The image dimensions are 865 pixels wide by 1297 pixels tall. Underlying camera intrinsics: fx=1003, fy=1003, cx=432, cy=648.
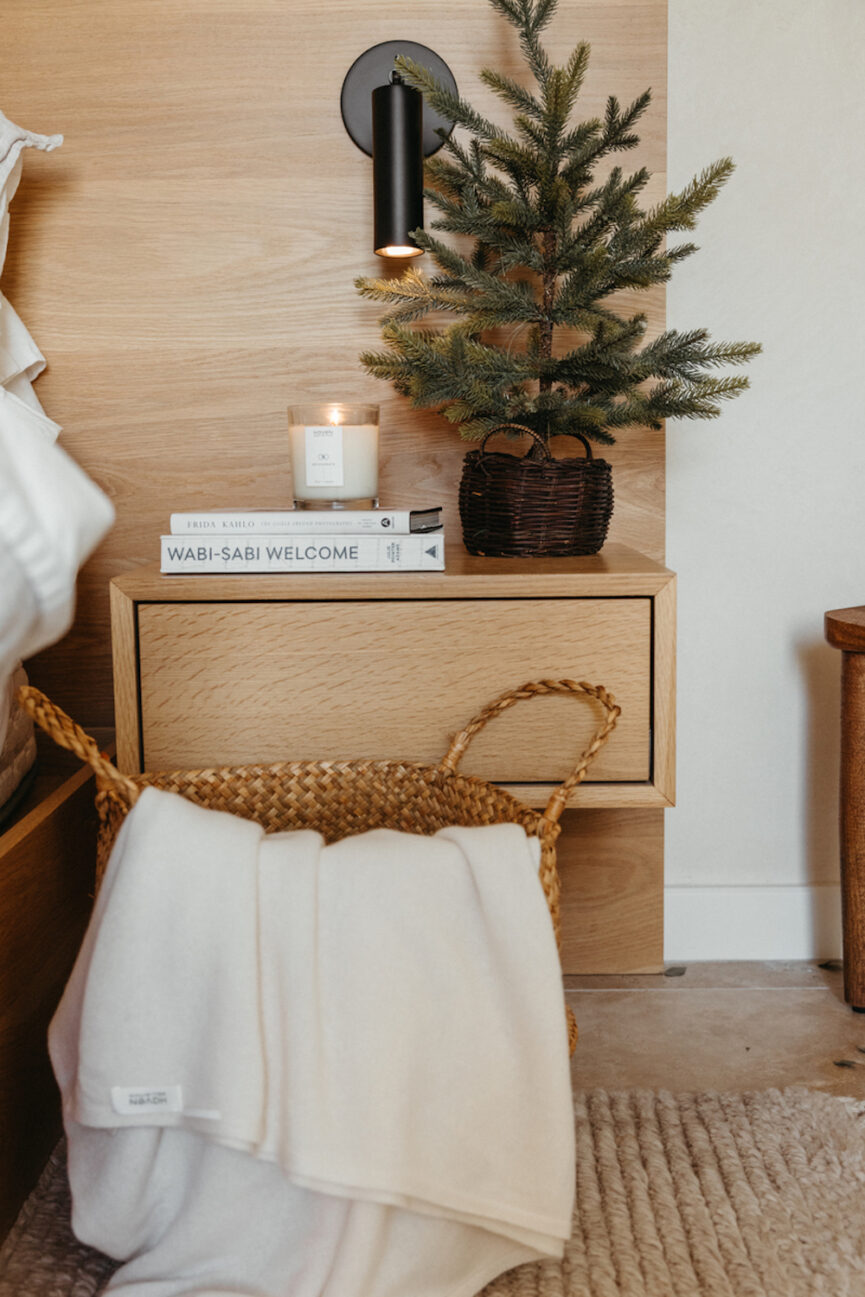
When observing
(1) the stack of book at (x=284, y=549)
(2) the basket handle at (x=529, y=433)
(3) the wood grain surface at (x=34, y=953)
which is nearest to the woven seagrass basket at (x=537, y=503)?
(2) the basket handle at (x=529, y=433)

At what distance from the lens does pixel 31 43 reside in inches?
48.8

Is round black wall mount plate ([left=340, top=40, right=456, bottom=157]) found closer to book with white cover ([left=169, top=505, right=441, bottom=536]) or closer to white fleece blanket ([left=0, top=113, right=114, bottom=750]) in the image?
book with white cover ([left=169, top=505, right=441, bottom=536])

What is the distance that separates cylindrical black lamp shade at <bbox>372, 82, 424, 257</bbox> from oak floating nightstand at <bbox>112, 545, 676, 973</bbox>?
0.43 meters

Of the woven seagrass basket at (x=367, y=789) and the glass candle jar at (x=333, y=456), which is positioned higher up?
the glass candle jar at (x=333, y=456)

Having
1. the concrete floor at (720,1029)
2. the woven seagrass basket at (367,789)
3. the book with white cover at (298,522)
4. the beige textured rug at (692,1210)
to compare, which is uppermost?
the book with white cover at (298,522)

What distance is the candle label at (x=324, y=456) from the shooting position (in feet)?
3.46

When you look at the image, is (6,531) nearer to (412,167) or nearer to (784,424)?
(412,167)

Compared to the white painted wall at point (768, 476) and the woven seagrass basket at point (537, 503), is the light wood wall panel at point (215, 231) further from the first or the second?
the woven seagrass basket at point (537, 503)

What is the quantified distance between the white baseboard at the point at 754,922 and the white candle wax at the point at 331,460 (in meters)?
0.71

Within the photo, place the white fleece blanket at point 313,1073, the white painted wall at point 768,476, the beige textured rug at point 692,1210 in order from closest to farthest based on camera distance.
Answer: the white fleece blanket at point 313,1073, the beige textured rug at point 692,1210, the white painted wall at point 768,476

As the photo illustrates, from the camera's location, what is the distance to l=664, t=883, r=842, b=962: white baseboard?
4.43 feet

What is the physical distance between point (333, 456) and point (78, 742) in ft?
1.35

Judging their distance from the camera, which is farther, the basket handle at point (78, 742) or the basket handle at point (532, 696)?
the basket handle at point (532, 696)

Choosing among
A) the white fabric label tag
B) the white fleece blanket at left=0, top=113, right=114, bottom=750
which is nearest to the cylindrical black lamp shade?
the white fleece blanket at left=0, top=113, right=114, bottom=750
